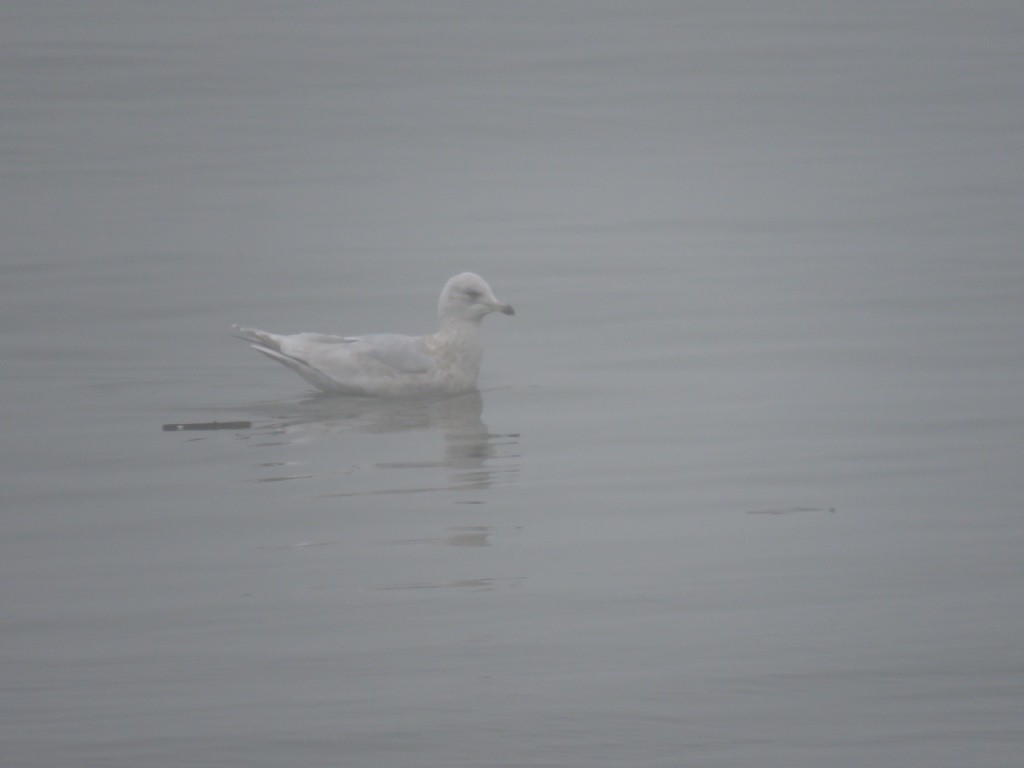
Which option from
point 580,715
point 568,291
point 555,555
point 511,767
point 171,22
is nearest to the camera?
point 511,767

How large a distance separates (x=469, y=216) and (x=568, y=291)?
458 cm

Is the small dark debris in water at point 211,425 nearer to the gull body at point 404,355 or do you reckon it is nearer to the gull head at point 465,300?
the gull body at point 404,355

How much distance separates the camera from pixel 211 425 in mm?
9703

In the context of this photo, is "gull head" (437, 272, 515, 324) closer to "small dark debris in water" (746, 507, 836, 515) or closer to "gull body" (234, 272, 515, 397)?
"gull body" (234, 272, 515, 397)

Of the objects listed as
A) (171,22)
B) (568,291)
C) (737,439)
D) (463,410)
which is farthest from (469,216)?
(171,22)

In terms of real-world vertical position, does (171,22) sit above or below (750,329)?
above

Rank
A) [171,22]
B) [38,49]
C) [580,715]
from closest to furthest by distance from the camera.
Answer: [580,715]
[38,49]
[171,22]

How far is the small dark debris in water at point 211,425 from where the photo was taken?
9586 millimetres

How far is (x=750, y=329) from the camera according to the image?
41.3 feet

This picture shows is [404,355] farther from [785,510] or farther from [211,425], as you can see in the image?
[785,510]

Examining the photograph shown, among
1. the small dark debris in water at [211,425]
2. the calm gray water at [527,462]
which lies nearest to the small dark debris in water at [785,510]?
the calm gray water at [527,462]

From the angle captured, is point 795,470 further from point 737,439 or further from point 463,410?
point 463,410

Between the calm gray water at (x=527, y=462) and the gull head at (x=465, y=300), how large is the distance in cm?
50

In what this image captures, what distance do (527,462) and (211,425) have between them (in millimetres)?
1905
